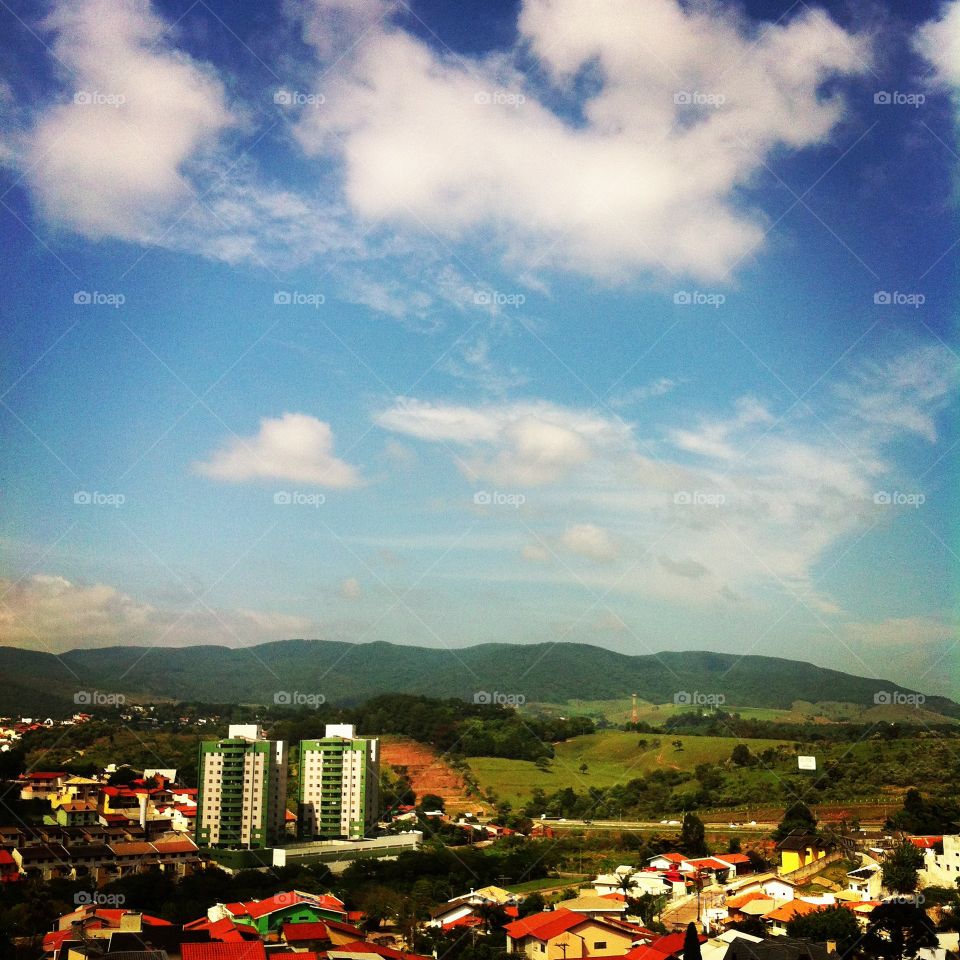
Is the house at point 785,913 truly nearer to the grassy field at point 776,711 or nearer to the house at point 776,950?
the house at point 776,950

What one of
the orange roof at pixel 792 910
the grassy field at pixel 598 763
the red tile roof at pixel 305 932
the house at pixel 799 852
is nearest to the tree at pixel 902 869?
the orange roof at pixel 792 910

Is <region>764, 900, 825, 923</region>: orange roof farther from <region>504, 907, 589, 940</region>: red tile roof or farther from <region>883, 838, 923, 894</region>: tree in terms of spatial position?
<region>504, 907, 589, 940</region>: red tile roof

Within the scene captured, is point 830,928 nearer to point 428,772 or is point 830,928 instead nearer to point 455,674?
point 428,772

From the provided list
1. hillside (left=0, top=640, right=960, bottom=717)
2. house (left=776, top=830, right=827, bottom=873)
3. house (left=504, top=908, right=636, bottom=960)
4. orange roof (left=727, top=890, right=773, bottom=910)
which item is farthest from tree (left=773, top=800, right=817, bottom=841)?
hillside (left=0, top=640, right=960, bottom=717)

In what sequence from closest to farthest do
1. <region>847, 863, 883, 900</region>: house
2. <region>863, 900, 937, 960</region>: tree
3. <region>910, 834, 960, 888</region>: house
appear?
<region>863, 900, 937, 960</region>: tree
<region>847, 863, 883, 900</region>: house
<region>910, 834, 960, 888</region>: house

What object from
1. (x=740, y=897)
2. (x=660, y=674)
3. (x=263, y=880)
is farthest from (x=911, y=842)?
(x=660, y=674)
